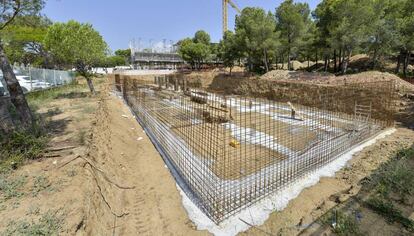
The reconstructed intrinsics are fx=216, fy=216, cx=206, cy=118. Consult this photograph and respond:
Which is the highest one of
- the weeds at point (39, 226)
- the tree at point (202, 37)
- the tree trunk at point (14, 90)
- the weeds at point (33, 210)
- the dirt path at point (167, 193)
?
the tree at point (202, 37)

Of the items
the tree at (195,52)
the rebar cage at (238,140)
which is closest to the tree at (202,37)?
the tree at (195,52)

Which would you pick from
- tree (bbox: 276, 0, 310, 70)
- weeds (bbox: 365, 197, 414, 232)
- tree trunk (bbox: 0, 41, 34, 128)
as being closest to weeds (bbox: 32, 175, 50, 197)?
tree trunk (bbox: 0, 41, 34, 128)

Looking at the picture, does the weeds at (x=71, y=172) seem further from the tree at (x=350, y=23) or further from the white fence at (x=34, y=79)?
the tree at (x=350, y=23)

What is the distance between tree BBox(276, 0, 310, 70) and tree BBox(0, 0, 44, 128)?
1718 centimetres

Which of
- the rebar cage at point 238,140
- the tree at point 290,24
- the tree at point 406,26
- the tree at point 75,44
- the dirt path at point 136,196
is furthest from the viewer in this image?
the tree at point 290,24

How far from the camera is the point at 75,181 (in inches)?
123

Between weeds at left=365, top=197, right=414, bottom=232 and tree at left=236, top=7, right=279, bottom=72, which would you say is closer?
weeds at left=365, top=197, right=414, bottom=232

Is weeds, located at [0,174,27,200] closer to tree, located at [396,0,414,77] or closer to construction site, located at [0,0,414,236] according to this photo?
construction site, located at [0,0,414,236]

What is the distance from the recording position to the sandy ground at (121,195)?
2.61 metres

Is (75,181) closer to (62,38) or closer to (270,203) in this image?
(270,203)

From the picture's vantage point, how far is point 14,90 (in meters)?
4.40

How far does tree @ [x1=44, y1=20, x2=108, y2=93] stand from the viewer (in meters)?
10.9

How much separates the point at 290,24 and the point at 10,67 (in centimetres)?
1868

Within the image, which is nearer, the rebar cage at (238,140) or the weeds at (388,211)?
the weeds at (388,211)
